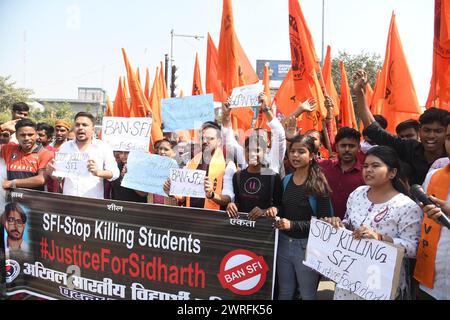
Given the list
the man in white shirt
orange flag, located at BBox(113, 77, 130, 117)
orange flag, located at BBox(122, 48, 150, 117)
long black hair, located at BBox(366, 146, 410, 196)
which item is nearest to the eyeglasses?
the man in white shirt

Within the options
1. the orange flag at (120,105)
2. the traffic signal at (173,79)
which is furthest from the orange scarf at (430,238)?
the traffic signal at (173,79)

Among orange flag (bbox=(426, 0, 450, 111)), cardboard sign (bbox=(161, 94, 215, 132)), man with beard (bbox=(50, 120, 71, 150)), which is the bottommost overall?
man with beard (bbox=(50, 120, 71, 150))

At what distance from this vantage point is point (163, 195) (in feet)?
13.9

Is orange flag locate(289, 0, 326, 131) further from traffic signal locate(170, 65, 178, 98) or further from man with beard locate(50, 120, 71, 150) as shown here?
traffic signal locate(170, 65, 178, 98)

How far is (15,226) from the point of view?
4035 millimetres

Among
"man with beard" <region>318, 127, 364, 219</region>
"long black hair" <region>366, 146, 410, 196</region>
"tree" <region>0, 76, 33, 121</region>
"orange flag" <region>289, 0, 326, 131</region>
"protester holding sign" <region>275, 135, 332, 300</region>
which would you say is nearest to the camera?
"long black hair" <region>366, 146, 410, 196</region>

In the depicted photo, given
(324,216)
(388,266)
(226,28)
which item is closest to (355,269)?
(388,266)

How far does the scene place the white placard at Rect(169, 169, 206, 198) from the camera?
367cm

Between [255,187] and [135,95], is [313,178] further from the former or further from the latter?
[135,95]

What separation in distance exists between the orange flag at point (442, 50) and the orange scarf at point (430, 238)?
1.81 metres

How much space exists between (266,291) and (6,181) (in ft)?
9.08

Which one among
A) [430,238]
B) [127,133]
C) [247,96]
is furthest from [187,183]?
[430,238]

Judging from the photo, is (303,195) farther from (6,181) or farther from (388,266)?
(6,181)

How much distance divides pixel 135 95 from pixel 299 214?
17.2ft
